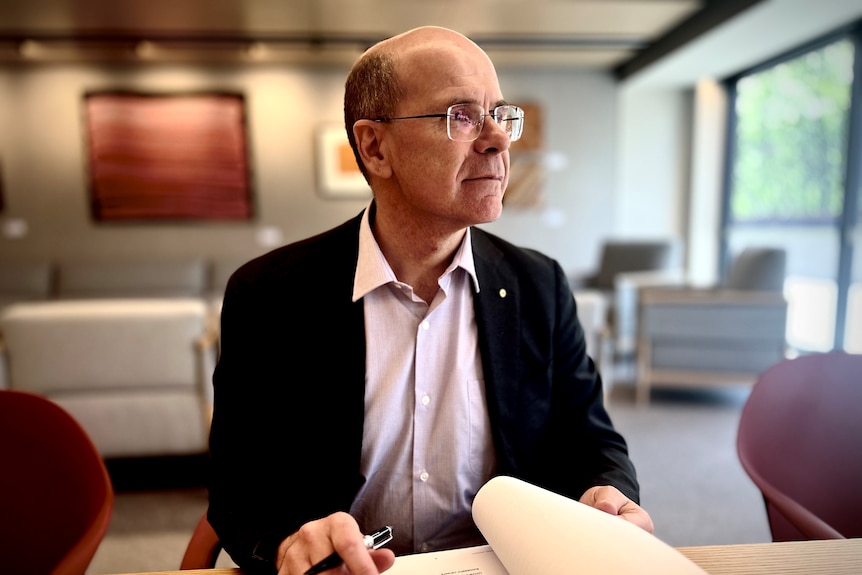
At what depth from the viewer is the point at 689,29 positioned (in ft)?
15.0

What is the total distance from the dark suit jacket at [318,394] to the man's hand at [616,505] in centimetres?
7

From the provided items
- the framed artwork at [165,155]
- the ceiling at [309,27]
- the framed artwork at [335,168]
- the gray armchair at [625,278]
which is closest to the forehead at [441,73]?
the ceiling at [309,27]

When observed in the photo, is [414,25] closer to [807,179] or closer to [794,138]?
[794,138]

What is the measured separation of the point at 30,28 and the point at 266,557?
18.6 feet

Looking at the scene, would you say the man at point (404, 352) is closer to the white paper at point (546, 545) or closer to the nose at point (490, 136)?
the nose at point (490, 136)

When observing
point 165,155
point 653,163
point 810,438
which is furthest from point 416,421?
point 653,163

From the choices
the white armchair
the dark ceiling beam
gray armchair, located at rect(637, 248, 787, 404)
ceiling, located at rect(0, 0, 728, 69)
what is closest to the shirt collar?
the white armchair

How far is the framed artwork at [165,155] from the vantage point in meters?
5.64

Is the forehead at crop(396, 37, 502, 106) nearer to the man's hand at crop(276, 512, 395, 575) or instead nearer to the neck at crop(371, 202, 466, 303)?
the neck at crop(371, 202, 466, 303)

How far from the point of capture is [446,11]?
432 centimetres

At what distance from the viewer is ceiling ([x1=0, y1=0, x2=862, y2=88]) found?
4152 mm

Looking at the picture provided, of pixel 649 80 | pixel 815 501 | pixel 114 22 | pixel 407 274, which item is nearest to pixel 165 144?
pixel 114 22

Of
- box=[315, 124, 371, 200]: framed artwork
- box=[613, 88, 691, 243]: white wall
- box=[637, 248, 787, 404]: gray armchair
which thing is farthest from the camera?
box=[613, 88, 691, 243]: white wall

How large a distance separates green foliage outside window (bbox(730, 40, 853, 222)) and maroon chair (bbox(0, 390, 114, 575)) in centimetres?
527
